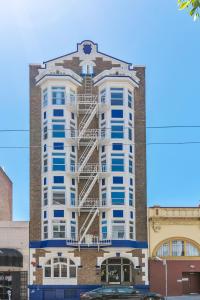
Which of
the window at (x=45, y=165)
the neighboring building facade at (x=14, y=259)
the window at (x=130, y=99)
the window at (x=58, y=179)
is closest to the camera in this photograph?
the neighboring building facade at (x=14, y=259)

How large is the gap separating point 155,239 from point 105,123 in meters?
11.4

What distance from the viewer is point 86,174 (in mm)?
47625

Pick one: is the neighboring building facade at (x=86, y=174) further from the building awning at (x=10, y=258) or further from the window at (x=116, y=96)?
the building awning at (x=10, y=258)

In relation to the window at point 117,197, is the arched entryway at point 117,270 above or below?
below

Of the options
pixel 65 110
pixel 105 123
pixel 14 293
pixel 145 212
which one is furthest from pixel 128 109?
pixel 14 293

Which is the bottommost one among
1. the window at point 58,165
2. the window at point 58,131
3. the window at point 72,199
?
the window at point 72,199

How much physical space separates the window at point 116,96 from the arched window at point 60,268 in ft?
48.5

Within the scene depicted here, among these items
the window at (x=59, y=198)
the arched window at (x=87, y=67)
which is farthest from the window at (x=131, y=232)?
the arched window at (x=87, y=67)

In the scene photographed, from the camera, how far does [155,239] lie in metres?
46.9

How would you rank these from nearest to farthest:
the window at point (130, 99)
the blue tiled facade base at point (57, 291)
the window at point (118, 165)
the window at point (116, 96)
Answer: the blue tiled facade base at point (57, 291)
the window at point (118, 165)
the window at point (116, 96)
the window at point (130, 99)

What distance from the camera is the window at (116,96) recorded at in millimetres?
48594

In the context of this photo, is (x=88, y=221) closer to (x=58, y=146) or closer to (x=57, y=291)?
(x=57, y=291)

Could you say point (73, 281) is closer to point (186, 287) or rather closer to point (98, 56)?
point (186, 287)

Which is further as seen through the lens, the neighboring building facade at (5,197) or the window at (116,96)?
the neighboring building facade at (5,197)
